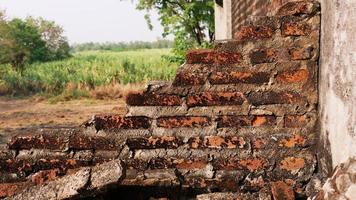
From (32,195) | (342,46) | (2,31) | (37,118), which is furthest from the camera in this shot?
(2,31)

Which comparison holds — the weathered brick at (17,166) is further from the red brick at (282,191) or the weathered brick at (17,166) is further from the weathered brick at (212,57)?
the red brick at (282,191)

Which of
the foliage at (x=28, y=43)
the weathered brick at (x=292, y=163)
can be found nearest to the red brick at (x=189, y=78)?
the weathered brick at (x=292, y=163)

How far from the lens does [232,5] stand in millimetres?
7434

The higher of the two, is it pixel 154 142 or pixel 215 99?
pixel 215 99

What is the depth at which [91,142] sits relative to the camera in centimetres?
259

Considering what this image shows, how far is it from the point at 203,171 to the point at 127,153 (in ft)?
1.53

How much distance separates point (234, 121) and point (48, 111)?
10670mm

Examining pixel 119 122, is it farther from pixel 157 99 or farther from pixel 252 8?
pixel 252 8

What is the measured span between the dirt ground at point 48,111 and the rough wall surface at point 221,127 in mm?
6927

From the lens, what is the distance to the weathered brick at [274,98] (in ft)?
8.27

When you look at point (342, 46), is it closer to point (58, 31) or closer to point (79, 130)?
point (79, 130)

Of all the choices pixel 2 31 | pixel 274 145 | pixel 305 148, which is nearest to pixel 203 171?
pixel 274 145

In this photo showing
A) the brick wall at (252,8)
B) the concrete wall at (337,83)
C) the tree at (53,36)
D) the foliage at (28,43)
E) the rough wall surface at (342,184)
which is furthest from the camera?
the tree at (53,36)

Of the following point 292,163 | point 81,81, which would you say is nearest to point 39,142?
point 292,163
